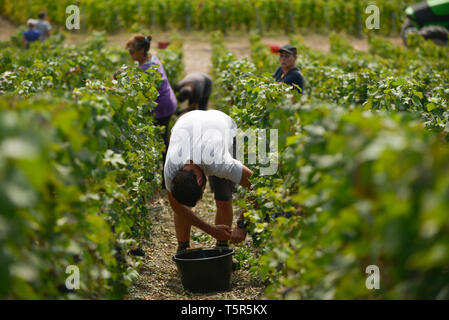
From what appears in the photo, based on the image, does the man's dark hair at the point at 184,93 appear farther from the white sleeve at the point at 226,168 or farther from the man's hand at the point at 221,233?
the man's hand at the point at 221,233

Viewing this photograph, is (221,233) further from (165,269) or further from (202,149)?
(165,269)

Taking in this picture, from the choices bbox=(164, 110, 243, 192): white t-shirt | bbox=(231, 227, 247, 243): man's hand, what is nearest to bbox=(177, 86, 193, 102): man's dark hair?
bbox=(164, 110, 243, 192): white t-shirt

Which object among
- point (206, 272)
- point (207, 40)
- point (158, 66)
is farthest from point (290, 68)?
point (207, 40)

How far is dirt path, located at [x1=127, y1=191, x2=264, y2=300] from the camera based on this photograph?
13.2 feet

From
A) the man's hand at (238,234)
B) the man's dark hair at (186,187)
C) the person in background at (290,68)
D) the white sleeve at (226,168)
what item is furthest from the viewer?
the person in background at (290,68)

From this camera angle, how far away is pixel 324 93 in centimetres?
680

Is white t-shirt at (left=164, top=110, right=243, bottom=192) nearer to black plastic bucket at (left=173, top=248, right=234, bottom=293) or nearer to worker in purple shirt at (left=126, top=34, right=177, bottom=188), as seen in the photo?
black plastic bucket at (left=173, top=248, right=234, bottom=293)

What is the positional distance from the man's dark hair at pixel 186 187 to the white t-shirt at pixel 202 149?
183 mm

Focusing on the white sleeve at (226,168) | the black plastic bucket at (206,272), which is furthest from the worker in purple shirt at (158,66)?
the black plastic bucket at (206,272)

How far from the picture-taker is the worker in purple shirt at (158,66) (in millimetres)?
6121

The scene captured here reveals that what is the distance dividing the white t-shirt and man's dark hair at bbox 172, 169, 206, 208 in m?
0.18

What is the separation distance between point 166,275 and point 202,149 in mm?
1224

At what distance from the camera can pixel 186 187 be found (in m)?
3.72
